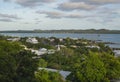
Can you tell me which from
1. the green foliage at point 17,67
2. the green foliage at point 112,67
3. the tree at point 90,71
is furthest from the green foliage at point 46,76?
the green foliage at point 112,67

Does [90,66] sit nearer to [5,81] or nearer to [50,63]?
[5,81]

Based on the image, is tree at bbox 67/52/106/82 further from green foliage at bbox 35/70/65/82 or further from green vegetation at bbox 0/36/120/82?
green foliage at bbox 35/70/65/82

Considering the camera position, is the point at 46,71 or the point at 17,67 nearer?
the point at 17,67

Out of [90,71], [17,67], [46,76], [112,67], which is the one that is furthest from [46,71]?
[112,67]

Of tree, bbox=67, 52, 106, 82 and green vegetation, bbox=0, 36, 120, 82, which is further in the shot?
tree, bbox=67, 52, 106, 82

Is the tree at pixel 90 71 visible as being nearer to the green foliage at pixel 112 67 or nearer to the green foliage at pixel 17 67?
the green foliage at pixel 112 67

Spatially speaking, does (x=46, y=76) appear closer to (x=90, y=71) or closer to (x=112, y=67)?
(x=90, y=71)

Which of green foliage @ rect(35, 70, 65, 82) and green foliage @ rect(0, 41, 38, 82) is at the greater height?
green foliage @ rect(0, 41, 38, 82)

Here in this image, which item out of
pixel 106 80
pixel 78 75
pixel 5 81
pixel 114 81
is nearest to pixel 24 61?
pixel 5 81

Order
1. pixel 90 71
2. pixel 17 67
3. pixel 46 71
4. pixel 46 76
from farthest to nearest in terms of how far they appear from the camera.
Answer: pixel 90 71 < pixel 46 71 < pixel 46 76 < pixel 17 67

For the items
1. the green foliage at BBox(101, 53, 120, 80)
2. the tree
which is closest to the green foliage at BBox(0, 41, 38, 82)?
the tree

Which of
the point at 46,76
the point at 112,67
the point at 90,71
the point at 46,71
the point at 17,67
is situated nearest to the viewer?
the point at 17,67

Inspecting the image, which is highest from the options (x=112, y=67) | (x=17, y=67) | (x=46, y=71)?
(x=17, y=67)
